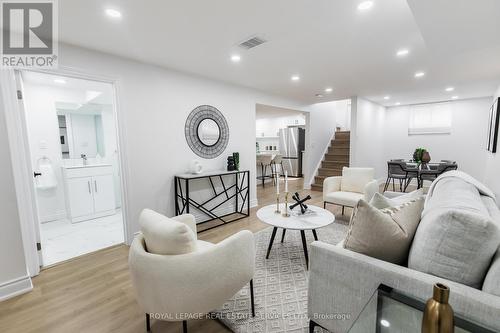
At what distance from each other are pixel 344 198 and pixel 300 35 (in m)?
2.37

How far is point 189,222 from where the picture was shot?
6.33ft

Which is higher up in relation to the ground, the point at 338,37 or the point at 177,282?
the point at 338,37

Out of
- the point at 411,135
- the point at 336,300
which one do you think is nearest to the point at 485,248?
the point at 336,300

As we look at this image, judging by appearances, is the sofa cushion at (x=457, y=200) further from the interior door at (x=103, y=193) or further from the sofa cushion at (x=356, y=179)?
the interior door at (x=103, y=193)

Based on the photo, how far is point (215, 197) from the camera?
3.88m

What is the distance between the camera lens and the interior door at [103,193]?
3.93 metres

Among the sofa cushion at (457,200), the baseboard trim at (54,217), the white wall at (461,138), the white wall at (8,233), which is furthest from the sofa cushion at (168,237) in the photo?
the white wall at (461,138)

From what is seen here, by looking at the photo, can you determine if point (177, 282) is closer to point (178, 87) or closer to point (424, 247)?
point (424, 247)

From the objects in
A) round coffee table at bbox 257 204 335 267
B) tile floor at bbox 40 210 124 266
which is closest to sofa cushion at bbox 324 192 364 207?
round coffee table at bbox 257 204 335 267

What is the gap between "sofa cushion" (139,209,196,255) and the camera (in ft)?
4.08

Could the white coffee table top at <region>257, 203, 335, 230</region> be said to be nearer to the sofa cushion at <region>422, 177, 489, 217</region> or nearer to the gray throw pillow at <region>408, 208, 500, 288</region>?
the sofa cushion at <region>422, 177, 489, 217</region>

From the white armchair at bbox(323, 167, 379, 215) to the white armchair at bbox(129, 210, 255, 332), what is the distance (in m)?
2.57

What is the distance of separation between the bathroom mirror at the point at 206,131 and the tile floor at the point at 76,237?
172 centimetres

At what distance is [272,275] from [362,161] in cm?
447
